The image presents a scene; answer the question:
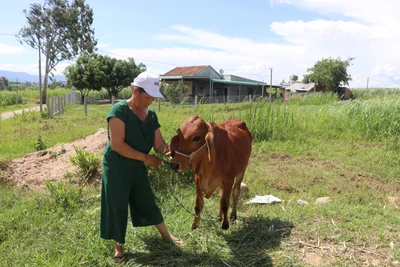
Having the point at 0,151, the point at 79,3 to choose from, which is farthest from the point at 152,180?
the point at 79,3

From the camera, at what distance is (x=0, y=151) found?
8789 mm

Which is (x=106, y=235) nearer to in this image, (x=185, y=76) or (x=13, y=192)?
(x=13, y=192)

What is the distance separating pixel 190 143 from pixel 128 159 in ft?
1.94

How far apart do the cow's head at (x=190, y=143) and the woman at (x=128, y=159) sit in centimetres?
19

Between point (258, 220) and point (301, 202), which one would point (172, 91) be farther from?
point (258, 220)

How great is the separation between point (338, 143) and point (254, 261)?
7210 millimetres

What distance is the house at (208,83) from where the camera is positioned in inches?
1179

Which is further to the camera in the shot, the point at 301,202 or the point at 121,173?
the point at 301,202

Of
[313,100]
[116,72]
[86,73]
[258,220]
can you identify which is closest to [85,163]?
[258,220]

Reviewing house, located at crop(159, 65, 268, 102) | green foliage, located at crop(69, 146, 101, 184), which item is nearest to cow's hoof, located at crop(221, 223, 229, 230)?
green foliage, located at crop(69, 146, 101, 184)

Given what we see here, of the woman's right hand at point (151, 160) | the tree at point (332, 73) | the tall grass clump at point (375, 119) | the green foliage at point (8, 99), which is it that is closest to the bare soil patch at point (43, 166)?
the woman's right hand at point (151, 160)

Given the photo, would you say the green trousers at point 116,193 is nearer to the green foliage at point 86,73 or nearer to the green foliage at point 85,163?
the green foliage at point 85,163

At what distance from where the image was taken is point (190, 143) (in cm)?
310

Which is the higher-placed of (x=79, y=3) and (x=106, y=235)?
(x=79, y=3)
